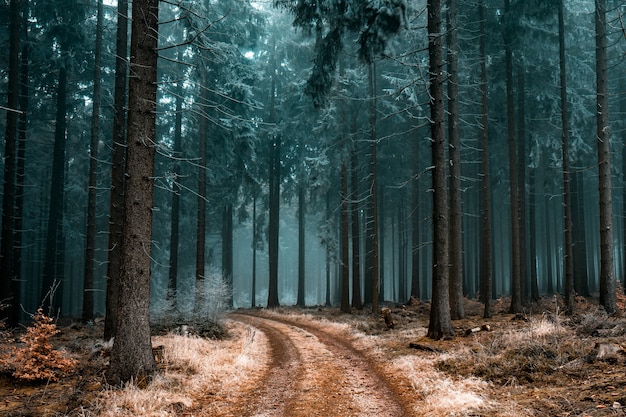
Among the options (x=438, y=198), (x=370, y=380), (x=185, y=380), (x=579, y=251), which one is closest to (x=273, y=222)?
(x=438, y=198)

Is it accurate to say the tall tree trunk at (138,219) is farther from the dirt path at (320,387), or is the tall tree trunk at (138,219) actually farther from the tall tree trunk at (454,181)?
the tall tree trunk at (454,181)

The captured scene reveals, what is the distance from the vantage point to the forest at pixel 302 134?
11.7m

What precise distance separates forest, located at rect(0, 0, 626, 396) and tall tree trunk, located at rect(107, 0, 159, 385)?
0.11 ft

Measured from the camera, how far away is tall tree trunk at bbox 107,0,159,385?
24.1 ft

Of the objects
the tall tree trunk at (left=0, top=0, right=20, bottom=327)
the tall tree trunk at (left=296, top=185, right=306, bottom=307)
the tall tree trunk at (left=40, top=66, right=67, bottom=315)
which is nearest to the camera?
the tall tree trunk at (left=0, top=0, right=20, bottom=327)

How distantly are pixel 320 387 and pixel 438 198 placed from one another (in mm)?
6618

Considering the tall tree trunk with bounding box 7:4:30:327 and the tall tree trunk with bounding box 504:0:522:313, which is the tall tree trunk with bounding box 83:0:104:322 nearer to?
the tall tree trunk with bounding box 7:4:30:327

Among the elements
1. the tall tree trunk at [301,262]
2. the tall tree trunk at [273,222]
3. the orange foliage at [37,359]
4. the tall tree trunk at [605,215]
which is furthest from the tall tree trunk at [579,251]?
the orange foliage at [37,359]

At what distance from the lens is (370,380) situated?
326 inches

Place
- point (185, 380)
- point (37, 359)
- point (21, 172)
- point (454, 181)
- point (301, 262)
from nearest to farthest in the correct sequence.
Result: point (185, 380) → point (37, 359) → point (454, 181) → point (21, 172) → point (301, 262)

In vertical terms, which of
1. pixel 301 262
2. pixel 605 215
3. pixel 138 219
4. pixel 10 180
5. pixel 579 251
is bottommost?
pixel 301 262

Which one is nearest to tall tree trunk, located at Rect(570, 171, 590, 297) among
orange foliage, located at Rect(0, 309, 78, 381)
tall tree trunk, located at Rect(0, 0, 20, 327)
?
orange foliage, located at Rect(0, 309, 78, 381)

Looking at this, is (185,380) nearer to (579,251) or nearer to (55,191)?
(55,191)

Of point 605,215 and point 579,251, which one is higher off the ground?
point 605,215
